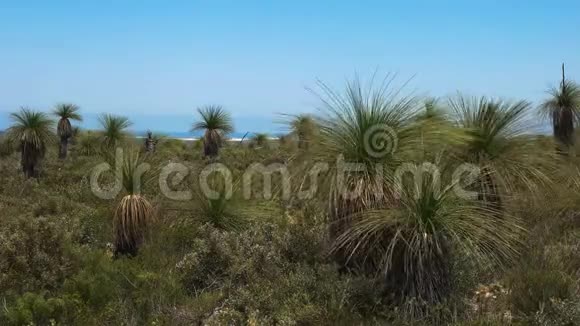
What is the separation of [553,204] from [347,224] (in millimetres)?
3797

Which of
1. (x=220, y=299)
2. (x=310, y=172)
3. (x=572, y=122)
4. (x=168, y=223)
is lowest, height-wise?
(x=220, y=299)

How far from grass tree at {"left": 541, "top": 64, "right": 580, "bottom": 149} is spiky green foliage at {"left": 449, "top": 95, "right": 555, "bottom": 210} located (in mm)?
12730

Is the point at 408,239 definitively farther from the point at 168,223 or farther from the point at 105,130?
the point at 105,130

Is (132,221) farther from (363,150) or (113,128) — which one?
(113,128)

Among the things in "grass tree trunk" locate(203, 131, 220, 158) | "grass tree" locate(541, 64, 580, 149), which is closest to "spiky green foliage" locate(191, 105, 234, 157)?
"grass tree trunk" locate(203, 131, 220, 158)

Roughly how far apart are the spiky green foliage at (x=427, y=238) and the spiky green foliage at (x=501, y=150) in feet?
4.25

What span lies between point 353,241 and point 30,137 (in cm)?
1931

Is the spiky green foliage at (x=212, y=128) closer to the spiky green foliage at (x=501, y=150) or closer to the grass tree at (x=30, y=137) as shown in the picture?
the grass tree at (x=30, y=137)

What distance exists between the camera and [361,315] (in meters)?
6.47

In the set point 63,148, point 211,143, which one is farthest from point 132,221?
point 63,148

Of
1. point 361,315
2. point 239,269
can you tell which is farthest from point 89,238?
point 361,315

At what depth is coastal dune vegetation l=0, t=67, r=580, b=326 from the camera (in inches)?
253

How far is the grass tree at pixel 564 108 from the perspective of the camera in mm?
20516

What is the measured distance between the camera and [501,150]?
333 inches
